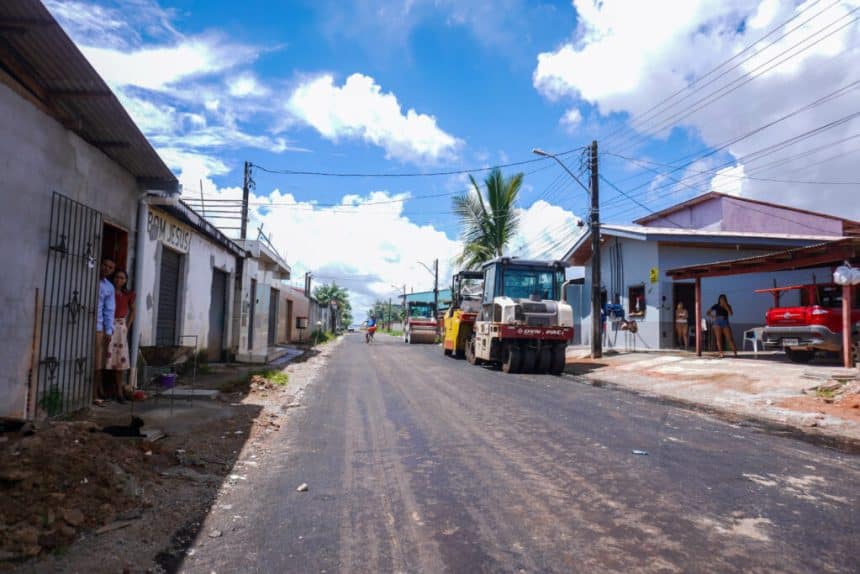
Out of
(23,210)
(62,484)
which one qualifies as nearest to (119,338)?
(23,210)

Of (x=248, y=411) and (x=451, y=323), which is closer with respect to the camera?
(x=248, y=411)

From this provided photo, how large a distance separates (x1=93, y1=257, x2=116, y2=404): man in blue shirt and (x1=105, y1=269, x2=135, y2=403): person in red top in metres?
0.10

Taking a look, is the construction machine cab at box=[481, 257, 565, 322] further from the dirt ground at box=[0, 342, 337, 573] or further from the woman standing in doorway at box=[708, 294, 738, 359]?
the dirt ground at box=[0, 342, 337, 573]

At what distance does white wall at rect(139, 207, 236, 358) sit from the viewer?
908 cm

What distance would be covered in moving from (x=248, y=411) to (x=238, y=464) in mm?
2690

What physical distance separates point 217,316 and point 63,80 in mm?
10028

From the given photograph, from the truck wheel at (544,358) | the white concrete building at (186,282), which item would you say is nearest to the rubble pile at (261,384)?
the white concrete building at (186,282)

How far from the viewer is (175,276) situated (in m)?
11.0

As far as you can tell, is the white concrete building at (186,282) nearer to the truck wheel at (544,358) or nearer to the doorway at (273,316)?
the doorway at (273,316)

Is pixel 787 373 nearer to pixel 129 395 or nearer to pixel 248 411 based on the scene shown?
pixel 248 411

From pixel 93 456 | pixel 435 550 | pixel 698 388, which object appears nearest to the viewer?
pixel 435 550

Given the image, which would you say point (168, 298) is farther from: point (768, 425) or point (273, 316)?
point (273, 316)

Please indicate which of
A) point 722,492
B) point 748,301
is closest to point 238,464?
point 722,492

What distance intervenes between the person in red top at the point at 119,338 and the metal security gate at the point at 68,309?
0.46 metres
